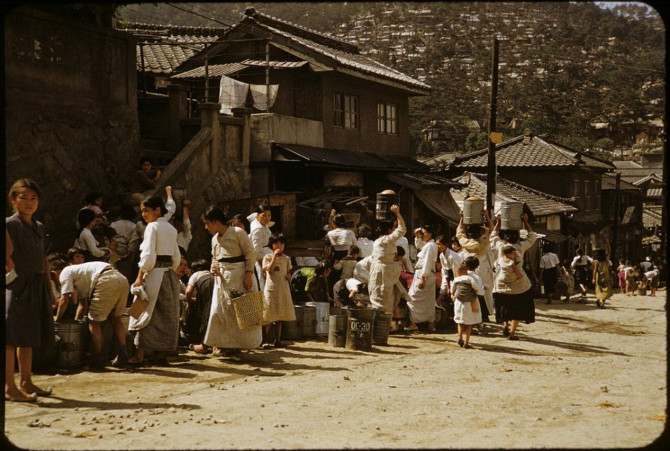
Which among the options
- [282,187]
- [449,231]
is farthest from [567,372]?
[449,231]

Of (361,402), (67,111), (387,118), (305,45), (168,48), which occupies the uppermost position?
(168,48)

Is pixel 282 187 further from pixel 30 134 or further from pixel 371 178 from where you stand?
pixel 30 134

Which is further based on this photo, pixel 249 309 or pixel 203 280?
pixel 203 280

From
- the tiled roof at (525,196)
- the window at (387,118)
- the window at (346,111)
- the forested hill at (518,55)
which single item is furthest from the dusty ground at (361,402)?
the forested hill at (518,55)

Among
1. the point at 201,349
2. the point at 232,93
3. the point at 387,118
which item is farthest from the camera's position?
the point at 387,118

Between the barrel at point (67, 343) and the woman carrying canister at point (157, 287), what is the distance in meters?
0.65

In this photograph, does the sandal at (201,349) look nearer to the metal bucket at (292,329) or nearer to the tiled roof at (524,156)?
the metal bucket at (292,329)

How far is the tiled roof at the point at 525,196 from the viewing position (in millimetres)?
29891

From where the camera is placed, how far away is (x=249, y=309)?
956 cm

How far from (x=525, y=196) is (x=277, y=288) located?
2342 centimetres

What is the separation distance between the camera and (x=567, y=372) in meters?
9.86

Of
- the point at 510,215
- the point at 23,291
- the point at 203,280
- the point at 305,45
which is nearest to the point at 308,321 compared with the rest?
the point at 203,280

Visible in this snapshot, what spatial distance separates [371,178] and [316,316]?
36.7 feet

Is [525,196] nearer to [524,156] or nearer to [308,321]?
[524,156]
